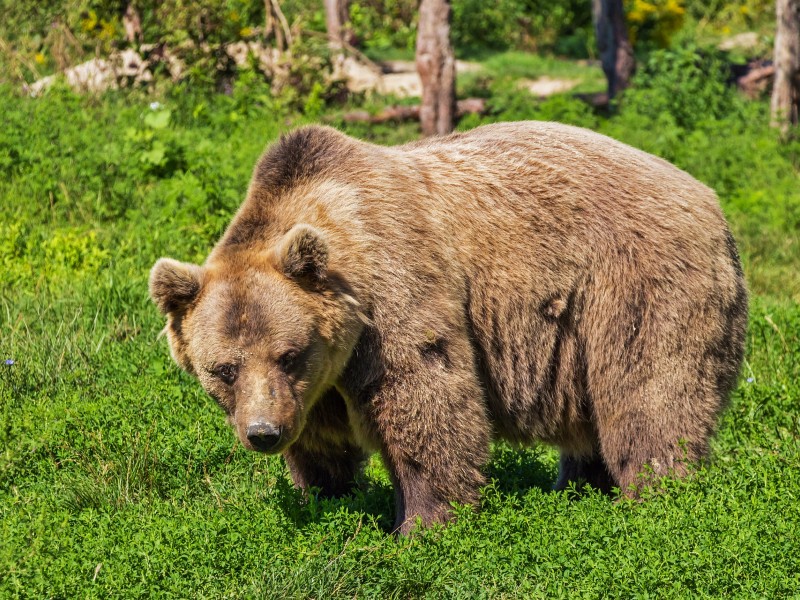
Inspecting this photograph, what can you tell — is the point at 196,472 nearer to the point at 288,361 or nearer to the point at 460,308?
the point at 288,361

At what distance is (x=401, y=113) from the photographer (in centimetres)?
1448

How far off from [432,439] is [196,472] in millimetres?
1600

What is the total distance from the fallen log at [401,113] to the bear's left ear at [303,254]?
926cm

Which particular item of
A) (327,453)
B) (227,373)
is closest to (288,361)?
(227,373)

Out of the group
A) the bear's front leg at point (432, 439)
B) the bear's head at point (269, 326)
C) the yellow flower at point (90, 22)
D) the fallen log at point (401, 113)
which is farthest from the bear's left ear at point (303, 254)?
the yellow flower at point (90, 22)

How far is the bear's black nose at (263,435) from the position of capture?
4.59 m

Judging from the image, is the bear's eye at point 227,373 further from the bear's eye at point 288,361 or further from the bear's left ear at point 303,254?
the bear's left ear at point 303,254

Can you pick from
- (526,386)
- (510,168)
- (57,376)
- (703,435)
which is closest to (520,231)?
(510,168)

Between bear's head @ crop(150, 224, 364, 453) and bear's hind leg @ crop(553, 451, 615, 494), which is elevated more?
bear's head @ crop(150, 224, 364, 453)

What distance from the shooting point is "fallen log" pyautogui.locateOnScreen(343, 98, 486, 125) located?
14.1m

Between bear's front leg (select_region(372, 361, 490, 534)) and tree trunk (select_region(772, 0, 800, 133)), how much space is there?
9.58 meters

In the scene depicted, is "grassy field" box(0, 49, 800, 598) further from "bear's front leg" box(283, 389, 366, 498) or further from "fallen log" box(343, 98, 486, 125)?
"fallen log" box(343, 98, 486, 125)

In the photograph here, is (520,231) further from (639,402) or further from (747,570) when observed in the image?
(747,570)

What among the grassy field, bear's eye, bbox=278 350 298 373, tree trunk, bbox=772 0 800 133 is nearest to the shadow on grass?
the grassy field
